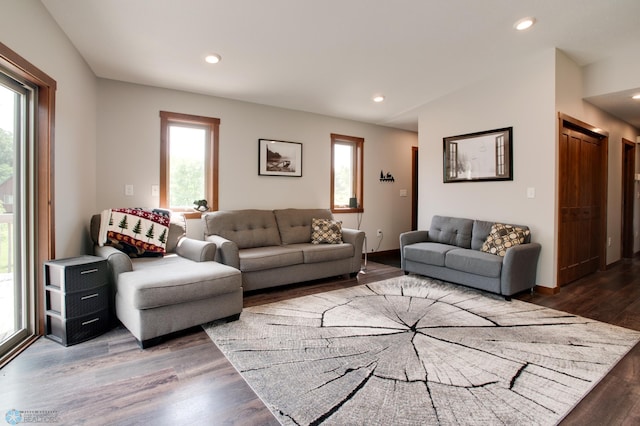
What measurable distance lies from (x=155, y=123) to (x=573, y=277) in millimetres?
5481

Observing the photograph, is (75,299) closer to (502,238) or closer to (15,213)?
(15,213)

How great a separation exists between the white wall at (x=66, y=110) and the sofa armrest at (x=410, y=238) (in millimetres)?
3653

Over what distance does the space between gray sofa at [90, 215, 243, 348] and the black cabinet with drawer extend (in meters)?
0.13

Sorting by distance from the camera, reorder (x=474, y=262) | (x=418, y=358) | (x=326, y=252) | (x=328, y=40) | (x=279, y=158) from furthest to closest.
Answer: (x=279, y=158) → (x=326, y=252) → (x=474, y=262) → (x=328, y=40) → (x=418, y=358)

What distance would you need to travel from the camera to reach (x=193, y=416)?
62.2 inches

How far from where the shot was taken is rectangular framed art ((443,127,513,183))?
3898 mm

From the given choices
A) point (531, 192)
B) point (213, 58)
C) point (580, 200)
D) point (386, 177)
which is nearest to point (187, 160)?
point (213, 58)

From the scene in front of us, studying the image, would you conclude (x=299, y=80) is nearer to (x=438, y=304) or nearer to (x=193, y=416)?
(x=438, y=304)

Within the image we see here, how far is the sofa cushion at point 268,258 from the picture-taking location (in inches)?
134

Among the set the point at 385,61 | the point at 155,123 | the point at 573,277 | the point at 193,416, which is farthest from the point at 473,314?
the point at 155,123

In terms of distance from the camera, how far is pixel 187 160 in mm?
4180

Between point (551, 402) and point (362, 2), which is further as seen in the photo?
point (362, 2)

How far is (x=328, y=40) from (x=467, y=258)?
2.67 meters

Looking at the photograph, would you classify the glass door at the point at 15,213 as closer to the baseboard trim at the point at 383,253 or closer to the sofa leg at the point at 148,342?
the sofa leg at the point at 148,342
